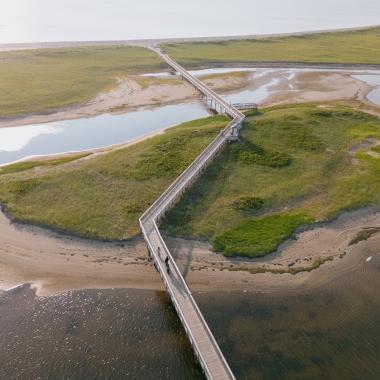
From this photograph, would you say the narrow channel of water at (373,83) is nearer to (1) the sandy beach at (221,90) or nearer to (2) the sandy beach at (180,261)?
(1) the sandy beach at (221,90)

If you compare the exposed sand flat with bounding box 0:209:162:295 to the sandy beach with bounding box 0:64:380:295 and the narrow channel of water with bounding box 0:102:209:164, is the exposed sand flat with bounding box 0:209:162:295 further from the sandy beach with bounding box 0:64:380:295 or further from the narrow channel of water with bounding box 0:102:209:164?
the narrow channel of water with bounding box 0:102:209:164

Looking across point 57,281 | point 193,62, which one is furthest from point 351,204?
point 193,62

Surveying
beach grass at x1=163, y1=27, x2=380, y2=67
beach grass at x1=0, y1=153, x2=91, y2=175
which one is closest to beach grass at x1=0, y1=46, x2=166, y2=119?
beach grass at x1=163, y1=27, x2=380, y2=67

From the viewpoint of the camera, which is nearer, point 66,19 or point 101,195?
point 101,195

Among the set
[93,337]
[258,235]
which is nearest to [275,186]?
[258,235]

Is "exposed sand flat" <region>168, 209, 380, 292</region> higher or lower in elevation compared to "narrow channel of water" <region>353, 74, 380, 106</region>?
lower

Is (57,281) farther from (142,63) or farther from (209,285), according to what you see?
(142,63)
